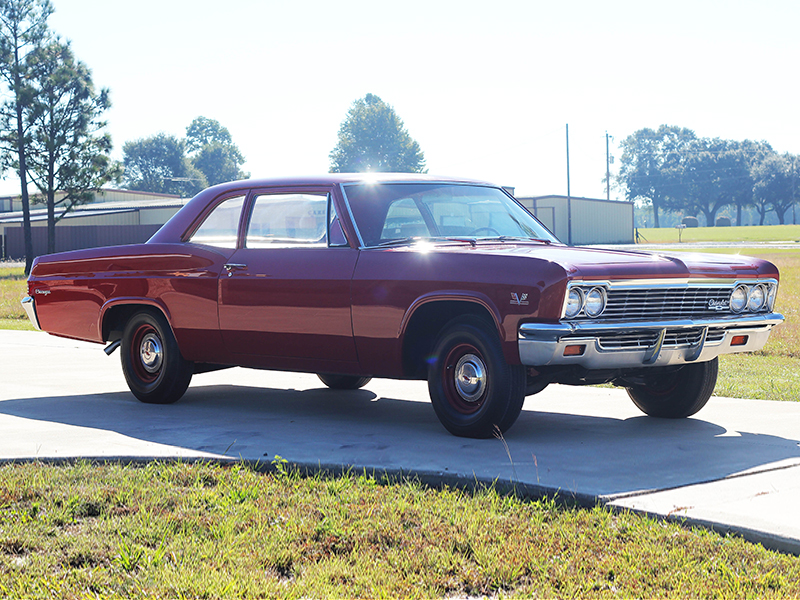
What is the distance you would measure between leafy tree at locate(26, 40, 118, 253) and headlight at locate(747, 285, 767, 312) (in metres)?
41.7

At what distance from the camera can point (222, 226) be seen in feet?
25.4

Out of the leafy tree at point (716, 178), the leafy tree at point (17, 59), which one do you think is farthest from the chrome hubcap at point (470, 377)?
the leafy tree at point (716, 178)

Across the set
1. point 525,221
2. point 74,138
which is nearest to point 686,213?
point 74,138

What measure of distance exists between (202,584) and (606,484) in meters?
2.29

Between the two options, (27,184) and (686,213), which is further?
(686,213)

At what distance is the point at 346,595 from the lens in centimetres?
356

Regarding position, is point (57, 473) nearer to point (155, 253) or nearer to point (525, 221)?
point (155, 253)

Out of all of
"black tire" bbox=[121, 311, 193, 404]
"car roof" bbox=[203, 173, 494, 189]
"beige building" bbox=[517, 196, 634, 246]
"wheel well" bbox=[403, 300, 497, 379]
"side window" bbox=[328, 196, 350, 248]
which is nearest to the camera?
"wheel well" bbox=[403, 300, 497, 379]

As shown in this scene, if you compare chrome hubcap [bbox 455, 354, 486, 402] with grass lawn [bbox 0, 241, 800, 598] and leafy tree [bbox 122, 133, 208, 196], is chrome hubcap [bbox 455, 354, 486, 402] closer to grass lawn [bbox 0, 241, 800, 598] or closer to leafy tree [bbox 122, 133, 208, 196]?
grass lawn [bbox 0, 241, 800, 598]

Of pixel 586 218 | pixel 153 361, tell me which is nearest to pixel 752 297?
pixel 153 361

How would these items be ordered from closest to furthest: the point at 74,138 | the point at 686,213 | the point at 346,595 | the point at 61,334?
the point at 346,595 < the point at 61,334 < the point at 74,138 < the point at 686,213

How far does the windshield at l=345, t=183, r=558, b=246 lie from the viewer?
6.91 m

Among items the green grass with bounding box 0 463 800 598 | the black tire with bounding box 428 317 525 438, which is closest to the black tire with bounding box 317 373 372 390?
the black tire with bounding box 428 317 525 438

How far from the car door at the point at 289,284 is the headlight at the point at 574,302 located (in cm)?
160
